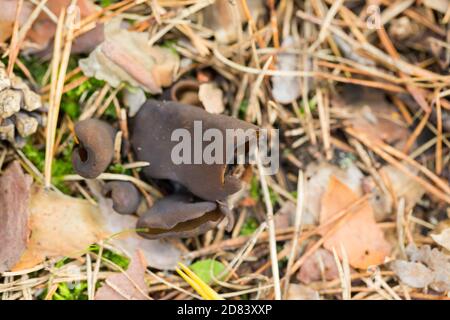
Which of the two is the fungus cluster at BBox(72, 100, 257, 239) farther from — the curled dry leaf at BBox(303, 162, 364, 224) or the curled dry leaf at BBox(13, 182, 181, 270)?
the curled dry leaf at BBox(303, 162, 364, 224)

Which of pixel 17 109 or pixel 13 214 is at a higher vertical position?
pixel 17 109

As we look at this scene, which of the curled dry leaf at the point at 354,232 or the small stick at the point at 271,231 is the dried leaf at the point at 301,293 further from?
the curled dry leaf at the point at 354,232

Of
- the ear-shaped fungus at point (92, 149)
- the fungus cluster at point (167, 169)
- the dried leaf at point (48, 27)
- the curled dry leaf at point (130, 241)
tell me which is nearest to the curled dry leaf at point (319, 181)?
the fungus cluster at point (167, 169)

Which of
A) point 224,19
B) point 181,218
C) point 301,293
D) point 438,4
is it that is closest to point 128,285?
point 181,218

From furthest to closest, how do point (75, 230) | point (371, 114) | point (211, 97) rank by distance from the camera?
point (371, 114) → point (211, 97) → point (75, 230)

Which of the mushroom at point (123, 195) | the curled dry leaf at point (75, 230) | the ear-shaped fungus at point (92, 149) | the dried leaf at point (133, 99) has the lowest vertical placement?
the curled dry leaf at point (75, 230)

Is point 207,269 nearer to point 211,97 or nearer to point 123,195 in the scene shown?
point 123,195

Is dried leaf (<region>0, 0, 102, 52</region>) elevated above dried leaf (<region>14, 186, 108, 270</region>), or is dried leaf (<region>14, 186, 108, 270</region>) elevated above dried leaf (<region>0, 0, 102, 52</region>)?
dried leaf (<region>0, 0, 102, 52</region>)

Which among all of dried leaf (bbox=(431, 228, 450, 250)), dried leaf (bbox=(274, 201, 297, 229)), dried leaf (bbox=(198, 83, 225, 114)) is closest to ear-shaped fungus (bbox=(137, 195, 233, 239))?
dried leaf (bbox=(274, 201, 297, 229))
